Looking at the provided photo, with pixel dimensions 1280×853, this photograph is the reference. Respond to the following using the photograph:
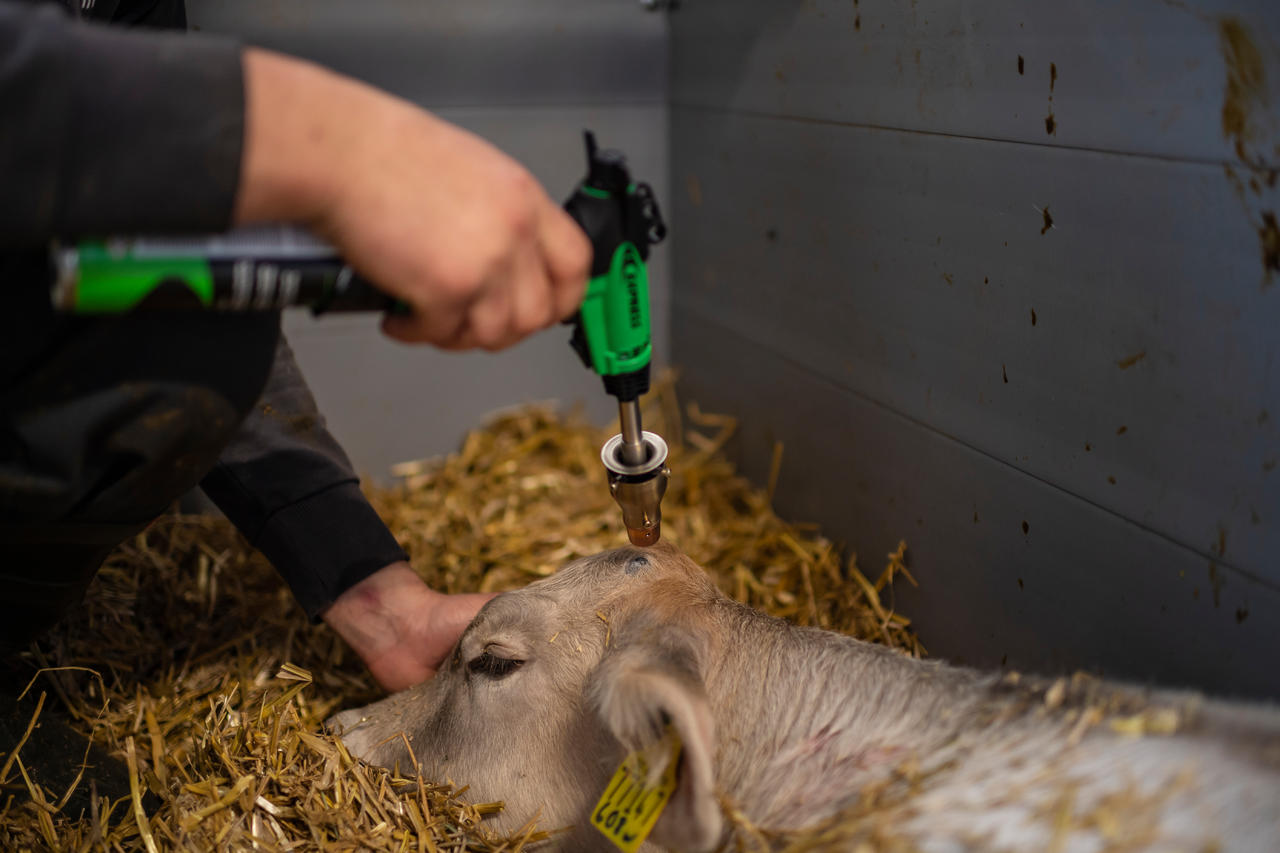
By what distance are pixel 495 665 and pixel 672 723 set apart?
588 mm

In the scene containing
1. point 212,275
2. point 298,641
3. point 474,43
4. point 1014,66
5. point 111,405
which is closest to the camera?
point 212,275

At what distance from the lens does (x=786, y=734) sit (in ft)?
6.33

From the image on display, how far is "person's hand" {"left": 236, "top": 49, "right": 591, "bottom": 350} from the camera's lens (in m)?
1.36

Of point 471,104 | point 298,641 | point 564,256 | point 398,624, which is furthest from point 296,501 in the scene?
point 471,104

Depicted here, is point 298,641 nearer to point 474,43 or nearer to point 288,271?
point 288,271

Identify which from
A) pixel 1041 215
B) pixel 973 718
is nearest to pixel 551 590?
pixel 973 718

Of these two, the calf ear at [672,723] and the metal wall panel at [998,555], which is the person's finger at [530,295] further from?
the metal wall panel at [998,555]

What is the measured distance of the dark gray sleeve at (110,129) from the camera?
1253 millimetres

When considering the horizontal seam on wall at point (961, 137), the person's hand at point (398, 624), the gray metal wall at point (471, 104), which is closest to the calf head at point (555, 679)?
the person's hand at point (398, 624)

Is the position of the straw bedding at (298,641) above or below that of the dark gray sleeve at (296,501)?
below

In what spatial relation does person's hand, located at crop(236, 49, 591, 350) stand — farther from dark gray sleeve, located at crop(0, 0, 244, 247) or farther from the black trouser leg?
the black trouser leg

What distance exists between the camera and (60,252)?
135 centimetres

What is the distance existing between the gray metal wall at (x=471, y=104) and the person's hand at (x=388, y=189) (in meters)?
2.32

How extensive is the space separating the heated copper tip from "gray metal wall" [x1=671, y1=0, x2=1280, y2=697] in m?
0.94
